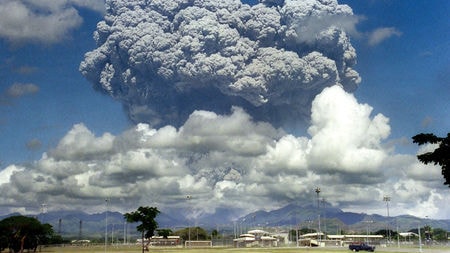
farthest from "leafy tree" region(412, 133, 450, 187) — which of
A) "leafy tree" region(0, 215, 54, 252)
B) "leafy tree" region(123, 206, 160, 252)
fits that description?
"leafy tree" region(123, 206, 160, 252)

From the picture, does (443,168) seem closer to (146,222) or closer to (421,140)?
(421,140)

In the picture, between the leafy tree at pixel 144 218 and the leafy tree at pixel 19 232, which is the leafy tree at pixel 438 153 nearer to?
the leafy tree at pixel 19 232

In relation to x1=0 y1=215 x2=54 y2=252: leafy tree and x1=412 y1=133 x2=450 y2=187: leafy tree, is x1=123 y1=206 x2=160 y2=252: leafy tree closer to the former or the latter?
x1=0 y1=215 x2=54 y2=252: leafy tree

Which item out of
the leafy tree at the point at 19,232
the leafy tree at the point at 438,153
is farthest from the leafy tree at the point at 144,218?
the leafy tree at the point at 438,153

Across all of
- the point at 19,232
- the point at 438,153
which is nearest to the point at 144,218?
the point at 19,232

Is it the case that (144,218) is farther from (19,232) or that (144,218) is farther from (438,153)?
(438,153)

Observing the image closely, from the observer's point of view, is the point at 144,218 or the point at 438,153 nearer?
the point at 438,153
